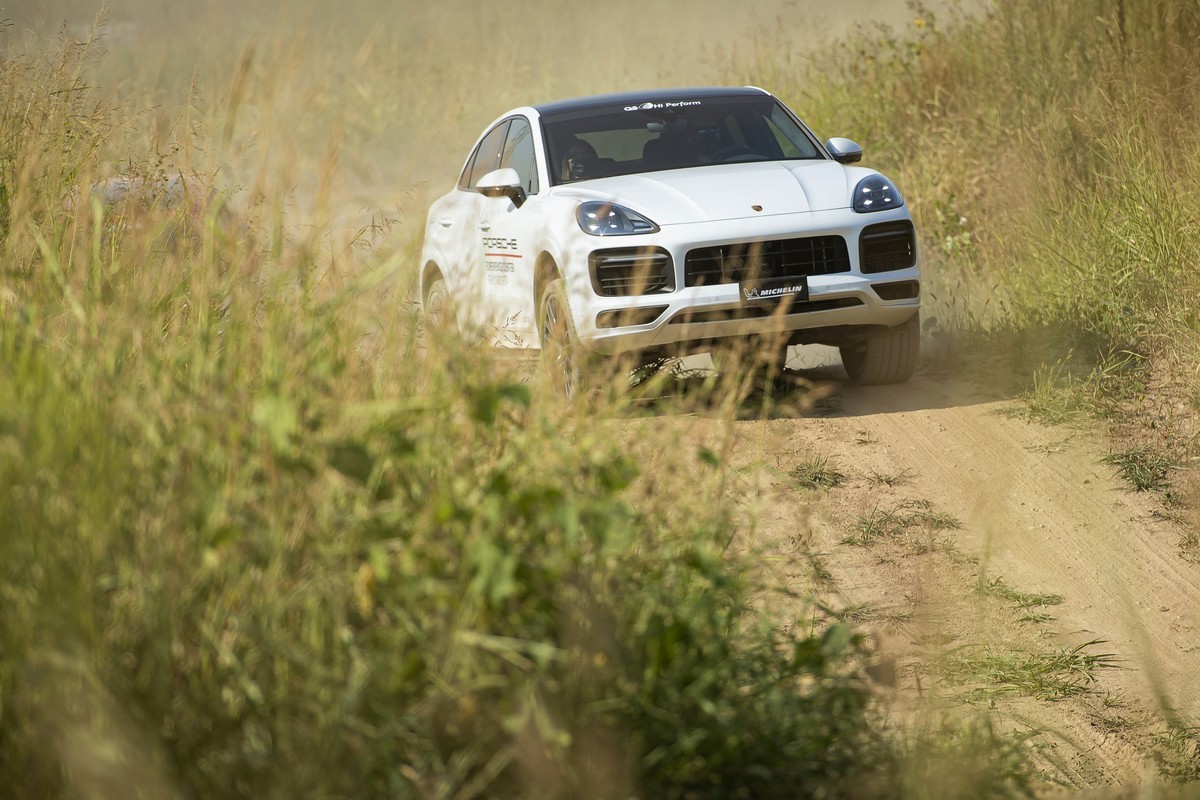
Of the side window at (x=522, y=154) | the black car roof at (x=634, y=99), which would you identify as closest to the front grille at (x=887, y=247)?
the black car roof at (x=634, y=99)

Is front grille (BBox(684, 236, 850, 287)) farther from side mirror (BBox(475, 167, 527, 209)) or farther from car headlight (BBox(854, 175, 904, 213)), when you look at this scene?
side mirror (BBox(475, 167, 527, 209))

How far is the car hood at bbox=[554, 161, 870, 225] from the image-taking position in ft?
22.2

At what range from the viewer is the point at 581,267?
22.1 feet

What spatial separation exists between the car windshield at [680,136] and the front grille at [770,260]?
3.67ft

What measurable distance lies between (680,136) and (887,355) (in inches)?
69.0

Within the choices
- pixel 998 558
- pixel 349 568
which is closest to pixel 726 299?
pixel 998 558

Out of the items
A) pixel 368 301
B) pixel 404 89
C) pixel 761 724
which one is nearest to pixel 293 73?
pixel 368 301

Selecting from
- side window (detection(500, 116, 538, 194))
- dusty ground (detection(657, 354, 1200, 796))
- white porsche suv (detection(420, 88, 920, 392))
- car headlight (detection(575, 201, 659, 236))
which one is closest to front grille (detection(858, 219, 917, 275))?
white porsche suv (detection(420, 88, 920, 392))

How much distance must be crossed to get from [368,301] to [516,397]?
63 centimetres

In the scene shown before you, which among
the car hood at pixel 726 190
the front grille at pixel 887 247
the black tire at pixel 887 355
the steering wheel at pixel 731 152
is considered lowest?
the black tire at pixel 887 355

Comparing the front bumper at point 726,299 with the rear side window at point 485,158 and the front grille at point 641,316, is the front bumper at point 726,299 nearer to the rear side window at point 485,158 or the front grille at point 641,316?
the front grille at point 641,316

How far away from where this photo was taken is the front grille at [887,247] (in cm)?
696

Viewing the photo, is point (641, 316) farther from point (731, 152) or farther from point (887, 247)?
point (731, 152)

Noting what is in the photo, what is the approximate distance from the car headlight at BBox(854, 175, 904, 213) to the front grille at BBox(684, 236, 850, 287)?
11.4 inches
